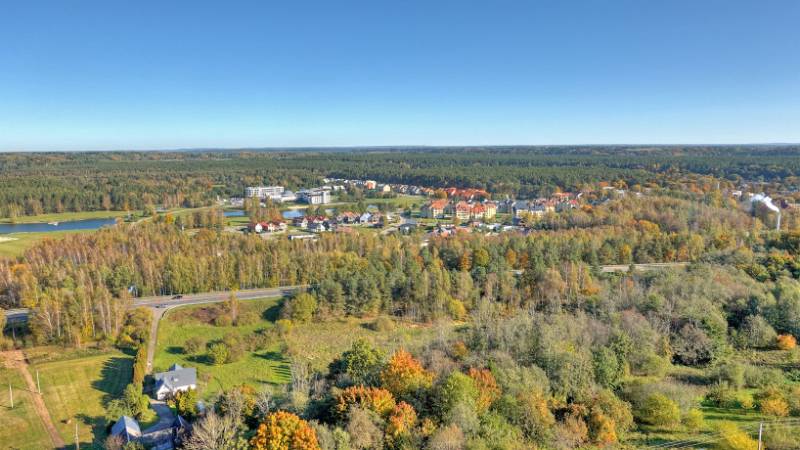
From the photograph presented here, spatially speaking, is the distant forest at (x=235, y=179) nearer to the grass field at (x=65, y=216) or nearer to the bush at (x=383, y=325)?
the grass field at (x=65, y=216)

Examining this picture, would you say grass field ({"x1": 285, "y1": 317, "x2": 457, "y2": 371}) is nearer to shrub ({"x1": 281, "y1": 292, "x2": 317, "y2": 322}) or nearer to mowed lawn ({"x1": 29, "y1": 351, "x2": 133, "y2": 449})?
shrub ({"x1": 281, "y1": 292, "x2": 317, "y2": 322})

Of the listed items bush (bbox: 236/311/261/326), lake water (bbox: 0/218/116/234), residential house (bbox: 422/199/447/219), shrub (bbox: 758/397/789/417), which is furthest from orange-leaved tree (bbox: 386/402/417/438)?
lake water (bbox: 0/218/116/234)

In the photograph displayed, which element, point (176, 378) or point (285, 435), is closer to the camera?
point (285, 435)

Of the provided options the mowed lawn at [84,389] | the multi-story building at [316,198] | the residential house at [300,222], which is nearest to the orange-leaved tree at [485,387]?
the mowed lawn at [84,389]

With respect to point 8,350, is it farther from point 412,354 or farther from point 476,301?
point 476,301

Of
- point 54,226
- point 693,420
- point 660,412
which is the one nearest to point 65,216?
point 54,226

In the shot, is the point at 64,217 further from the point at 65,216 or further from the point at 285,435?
the point at 285,435

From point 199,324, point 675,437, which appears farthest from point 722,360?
point 199,324
